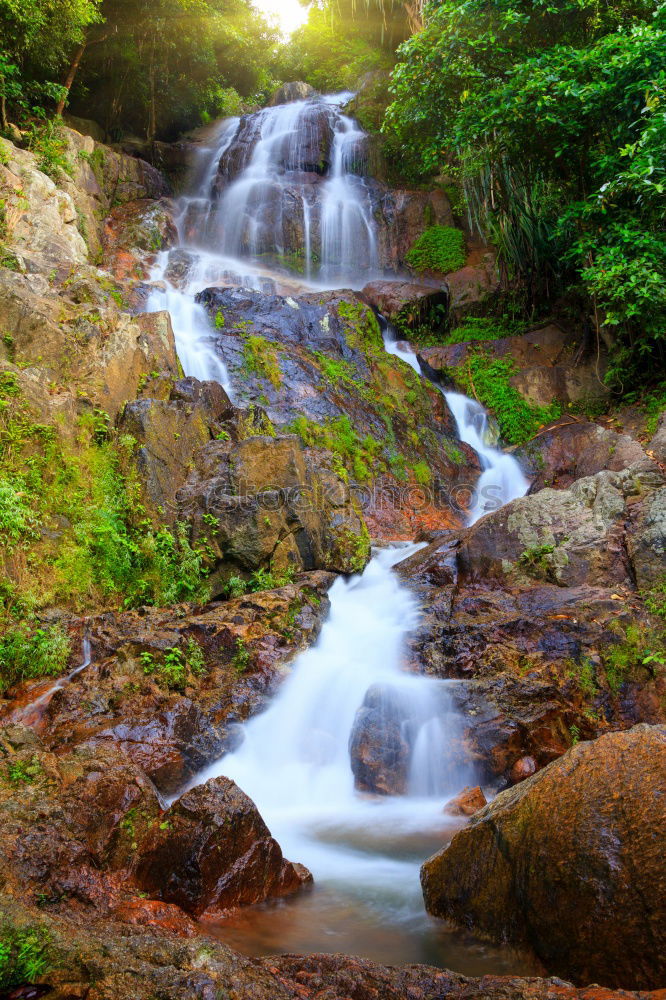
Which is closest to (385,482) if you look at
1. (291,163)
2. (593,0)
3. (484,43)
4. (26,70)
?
(484,43)

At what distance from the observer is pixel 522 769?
550 centimetres

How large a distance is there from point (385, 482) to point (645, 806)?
9.84 m

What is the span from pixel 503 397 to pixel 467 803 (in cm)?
1202

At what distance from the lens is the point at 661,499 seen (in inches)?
299

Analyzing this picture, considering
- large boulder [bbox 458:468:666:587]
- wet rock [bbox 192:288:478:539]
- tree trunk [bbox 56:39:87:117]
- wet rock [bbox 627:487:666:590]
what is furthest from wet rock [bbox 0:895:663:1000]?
tree trunk [bbox 56:39:87:117]

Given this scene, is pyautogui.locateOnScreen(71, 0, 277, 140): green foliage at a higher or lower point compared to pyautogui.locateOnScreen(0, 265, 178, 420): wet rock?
higher

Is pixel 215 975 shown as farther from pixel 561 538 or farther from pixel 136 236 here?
pixel 136 236

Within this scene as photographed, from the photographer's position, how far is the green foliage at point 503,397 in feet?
49.6

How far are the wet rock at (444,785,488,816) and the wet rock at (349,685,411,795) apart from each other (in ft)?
1.77

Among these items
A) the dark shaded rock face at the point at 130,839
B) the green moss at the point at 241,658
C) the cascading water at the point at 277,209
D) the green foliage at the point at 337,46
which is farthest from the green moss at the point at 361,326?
the green foliage at the point at 337,46

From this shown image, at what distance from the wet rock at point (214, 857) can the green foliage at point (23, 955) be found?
4.69 feet

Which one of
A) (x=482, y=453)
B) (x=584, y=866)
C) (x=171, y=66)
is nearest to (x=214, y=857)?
(x=584, y=866)

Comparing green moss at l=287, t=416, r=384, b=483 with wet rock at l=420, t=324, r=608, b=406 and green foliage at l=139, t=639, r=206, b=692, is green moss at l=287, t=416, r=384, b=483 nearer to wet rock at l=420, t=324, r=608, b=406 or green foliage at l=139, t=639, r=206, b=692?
wet rock at l=420, t=324, r=608, b=406

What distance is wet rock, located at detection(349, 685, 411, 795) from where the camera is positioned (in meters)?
5.71
